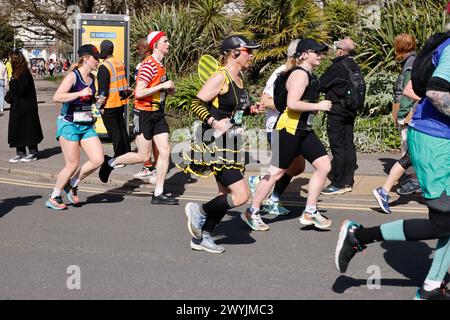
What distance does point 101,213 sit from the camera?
26.8 ft

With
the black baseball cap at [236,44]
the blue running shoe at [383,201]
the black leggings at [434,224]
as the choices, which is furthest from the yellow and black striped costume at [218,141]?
the blue running shoe at [383,201]

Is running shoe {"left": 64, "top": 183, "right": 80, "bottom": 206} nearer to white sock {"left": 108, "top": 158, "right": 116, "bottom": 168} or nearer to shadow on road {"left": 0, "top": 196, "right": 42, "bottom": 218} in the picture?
shadow on road {"left": 0, "top": 196, "right": 42, "bottom": 218}

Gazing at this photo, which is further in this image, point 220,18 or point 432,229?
point 220,18

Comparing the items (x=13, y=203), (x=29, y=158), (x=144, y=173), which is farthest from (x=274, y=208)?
(x=29, y=158)

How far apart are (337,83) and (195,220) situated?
328 cm

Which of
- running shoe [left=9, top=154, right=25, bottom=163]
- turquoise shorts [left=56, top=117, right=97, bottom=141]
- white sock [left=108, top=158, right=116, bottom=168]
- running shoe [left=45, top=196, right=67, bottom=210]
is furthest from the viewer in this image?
Answer: running shoe [left=9, top=154, right=25, bottom=163]

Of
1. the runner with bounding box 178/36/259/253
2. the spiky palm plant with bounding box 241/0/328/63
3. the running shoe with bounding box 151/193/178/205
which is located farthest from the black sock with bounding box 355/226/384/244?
the spiky palm plant with bounding box 241/0/328/63

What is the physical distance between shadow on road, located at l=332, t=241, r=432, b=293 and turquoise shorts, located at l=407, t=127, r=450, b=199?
0.90m

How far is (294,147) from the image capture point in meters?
7.09

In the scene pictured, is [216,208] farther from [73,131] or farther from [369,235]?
[73,131]

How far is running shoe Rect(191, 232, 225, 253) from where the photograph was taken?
643 cm
